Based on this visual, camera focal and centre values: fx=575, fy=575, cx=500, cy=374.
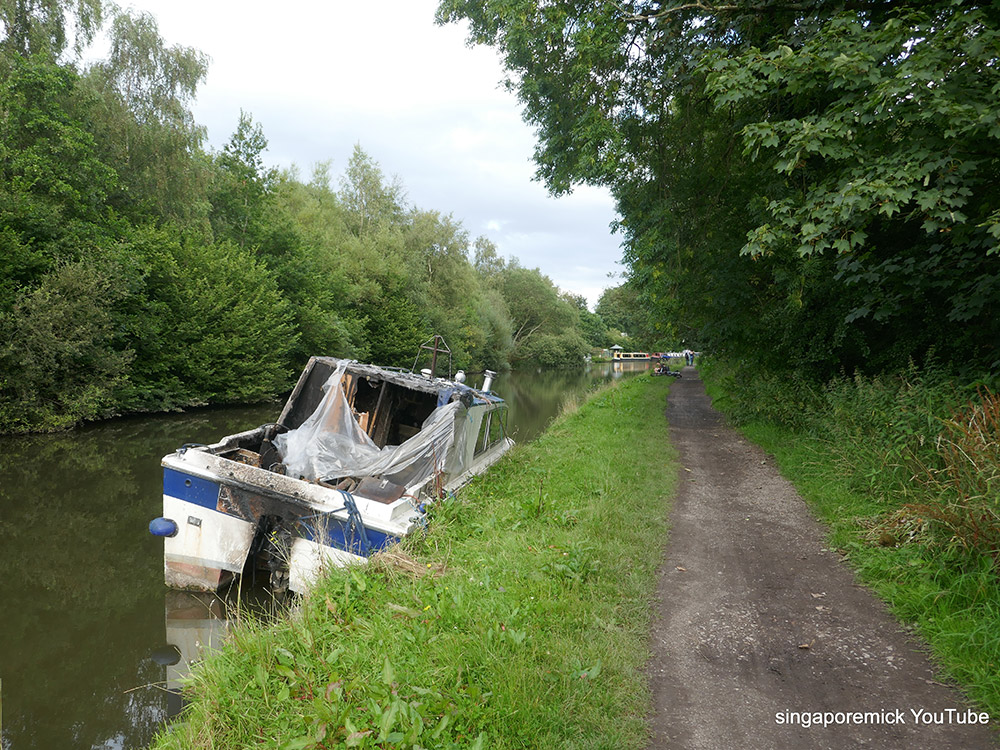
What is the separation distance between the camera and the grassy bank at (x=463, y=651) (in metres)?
2.73

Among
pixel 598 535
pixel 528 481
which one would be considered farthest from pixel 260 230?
pixel 598 535

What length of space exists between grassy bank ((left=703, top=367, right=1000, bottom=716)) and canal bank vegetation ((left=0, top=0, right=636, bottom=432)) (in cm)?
1650

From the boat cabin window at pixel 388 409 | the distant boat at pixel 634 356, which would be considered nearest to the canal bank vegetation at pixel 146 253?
the boat cabin window at pixel 388 409

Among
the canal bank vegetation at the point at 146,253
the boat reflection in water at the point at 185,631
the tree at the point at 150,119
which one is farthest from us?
the tree at the point at 150,119

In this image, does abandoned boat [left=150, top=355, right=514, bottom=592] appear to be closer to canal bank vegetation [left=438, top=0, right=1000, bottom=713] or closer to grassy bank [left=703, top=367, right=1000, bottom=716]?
grassy bank [left=703, top=367, right=1000, bottom=716]

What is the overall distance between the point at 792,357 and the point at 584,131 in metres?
5.70

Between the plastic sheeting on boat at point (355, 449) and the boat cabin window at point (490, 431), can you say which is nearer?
the plastic sheeting on boat at point (355, 449)

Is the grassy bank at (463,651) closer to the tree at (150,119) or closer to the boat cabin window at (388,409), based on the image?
the boat cabin window at (388,409)

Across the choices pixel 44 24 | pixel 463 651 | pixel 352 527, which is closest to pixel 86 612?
pixel 352 527

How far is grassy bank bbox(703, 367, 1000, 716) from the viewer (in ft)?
11.3

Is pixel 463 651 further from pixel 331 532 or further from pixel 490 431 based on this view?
pixel 490 431

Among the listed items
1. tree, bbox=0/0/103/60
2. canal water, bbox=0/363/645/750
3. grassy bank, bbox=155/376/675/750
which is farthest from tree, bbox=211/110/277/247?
grassy bank, bbox=155/376/675/750

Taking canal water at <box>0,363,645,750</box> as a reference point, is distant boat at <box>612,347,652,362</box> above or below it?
above

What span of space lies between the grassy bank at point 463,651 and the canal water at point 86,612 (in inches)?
61.8
